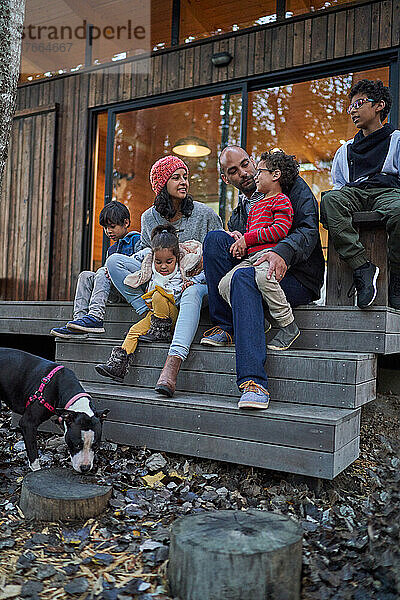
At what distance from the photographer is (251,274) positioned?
106 inches

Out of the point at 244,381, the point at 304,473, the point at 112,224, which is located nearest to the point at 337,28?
the point at 112,224

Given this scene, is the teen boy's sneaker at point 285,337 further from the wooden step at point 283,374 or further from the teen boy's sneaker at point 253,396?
the teen boy's sneaker at point 253,396

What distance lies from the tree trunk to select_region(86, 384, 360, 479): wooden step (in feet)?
4.64

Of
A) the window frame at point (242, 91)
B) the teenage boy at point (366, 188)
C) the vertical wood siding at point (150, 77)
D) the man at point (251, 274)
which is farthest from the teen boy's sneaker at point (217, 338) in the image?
the vertical wood siding at point (150, 77)

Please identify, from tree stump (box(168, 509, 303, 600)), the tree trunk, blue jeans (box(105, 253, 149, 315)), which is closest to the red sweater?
blue jeans (box(105, 253, 149, 315))

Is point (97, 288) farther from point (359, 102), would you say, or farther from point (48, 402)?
point (359, 102)

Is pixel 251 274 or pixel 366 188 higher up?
pixel 366 188

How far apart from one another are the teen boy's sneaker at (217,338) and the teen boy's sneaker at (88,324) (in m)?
0.85

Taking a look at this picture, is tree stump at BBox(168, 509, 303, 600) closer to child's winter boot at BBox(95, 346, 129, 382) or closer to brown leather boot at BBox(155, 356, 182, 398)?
brown leather boot at BBox(155, 356, 182, 398)

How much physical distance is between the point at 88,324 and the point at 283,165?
1561 mm

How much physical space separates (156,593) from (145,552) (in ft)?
0.84

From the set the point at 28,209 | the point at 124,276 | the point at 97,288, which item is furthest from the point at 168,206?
the point at 28,209

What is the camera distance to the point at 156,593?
5.62 ft

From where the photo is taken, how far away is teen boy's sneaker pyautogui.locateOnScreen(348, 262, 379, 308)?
2.81 meters
